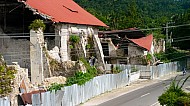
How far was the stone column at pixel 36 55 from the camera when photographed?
32219 mm

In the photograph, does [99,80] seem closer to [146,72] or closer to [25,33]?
[25,33]

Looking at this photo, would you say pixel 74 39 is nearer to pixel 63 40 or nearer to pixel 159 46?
pixel 63 40

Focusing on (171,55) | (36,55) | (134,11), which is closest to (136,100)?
(36,55)

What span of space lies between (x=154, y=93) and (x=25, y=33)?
12.8 meters

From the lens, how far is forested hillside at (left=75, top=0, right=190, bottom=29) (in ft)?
299

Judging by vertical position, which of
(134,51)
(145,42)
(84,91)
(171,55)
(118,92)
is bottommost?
(118,92)

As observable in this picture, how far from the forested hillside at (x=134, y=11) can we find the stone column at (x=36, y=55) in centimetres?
5320

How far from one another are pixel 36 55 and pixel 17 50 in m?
2.11

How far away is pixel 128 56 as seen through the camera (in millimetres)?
54125

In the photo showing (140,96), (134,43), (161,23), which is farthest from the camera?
(161,23)

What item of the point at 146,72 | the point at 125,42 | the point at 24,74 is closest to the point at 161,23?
the point at 125,42

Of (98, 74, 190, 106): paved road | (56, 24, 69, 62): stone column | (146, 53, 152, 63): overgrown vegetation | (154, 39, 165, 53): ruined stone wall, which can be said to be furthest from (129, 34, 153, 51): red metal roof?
(98, 74, 190, 106): paved road

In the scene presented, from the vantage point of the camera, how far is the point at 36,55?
3259 centimetres

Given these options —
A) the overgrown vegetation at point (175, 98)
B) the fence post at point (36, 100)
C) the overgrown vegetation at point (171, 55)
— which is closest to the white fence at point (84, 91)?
the fence post at point (36, 100)
